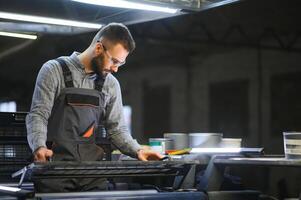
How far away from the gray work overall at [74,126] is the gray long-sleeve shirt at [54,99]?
0.04 metres

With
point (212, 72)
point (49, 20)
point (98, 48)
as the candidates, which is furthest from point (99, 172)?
point (212, 72)

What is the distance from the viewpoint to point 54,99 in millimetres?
2086

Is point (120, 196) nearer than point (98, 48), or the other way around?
point (120, 196)

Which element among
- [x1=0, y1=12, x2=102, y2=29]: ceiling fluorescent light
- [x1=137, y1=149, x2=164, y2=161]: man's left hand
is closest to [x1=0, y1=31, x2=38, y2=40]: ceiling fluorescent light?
[x1=0, y1=12, x2=102, y2=29]: ceiling fluorescent light

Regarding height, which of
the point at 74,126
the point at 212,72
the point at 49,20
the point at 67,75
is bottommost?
the point at 74,126

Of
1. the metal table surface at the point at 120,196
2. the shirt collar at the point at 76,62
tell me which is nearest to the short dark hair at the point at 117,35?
the shirt collar at the point at 76,62

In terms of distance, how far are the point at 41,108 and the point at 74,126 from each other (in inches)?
6.5

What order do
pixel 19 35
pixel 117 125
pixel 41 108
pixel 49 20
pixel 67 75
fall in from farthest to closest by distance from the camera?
pixel 19 35, pixel 49 20, pixel 117 125, pixel 67 75, pixel 41 108

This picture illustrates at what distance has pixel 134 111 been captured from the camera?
4555mm

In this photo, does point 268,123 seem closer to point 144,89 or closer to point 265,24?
point 265,24

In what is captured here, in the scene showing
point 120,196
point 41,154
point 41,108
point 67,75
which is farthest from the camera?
point 67,75

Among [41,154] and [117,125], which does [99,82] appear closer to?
[117,125]

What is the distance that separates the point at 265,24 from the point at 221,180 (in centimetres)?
184

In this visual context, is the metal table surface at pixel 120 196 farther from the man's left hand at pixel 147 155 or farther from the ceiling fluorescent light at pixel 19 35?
the ceiling fluorescent light at pixel 19 35
